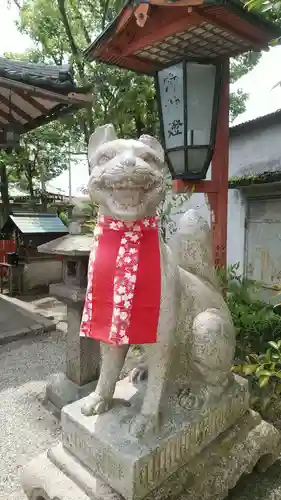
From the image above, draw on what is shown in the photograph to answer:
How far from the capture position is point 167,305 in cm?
174

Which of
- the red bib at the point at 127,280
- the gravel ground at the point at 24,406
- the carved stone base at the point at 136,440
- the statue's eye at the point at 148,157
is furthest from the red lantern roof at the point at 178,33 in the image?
the gravel ground at the point at 24,406

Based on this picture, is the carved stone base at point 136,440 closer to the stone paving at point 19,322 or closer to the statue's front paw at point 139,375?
the statue's front paw at point 139,375

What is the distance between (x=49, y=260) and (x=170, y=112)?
6069 millimetres

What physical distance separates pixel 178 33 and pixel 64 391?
3246 millimetres

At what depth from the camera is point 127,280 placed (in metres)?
1.67

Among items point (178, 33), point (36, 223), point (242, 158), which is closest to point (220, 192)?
point (178, 33)

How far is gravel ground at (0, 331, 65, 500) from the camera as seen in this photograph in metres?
2.61

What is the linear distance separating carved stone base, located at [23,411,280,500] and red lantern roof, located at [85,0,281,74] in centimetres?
277

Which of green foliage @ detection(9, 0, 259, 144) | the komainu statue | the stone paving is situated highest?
green foliage @ detection(9, 0, 259, 144)

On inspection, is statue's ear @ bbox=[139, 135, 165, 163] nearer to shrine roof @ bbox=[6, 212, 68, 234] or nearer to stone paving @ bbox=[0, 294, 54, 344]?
stone paving @ bbox=[0, 294, 54, 344]

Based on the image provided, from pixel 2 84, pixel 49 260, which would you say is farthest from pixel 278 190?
pixel 49 260

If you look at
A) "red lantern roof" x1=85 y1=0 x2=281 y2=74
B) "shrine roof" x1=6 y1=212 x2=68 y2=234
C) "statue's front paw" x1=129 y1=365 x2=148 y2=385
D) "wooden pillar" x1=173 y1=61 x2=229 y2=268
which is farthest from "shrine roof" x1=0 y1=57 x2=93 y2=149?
"statue's front paw" x1=129 y1=365 x2=148 y2=385

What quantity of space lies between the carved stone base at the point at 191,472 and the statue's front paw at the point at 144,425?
0.68 feet

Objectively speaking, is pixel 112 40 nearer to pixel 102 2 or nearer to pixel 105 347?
pixel 105 347
